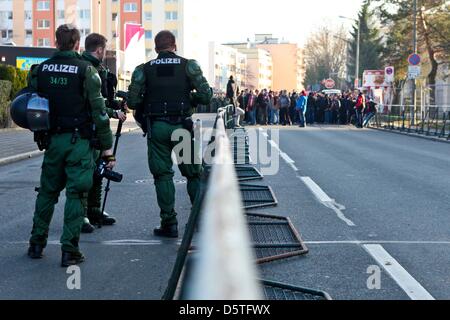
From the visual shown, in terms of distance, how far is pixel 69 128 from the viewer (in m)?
5.80

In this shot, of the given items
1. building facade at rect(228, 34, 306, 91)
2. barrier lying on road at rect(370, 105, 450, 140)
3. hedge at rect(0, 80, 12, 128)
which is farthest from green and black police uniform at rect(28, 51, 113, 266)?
building facade at rect(228, 34, 306, 91)

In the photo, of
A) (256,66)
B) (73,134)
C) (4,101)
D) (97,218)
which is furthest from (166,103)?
(256,66)

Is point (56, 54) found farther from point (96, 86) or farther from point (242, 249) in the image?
point (242, 249)

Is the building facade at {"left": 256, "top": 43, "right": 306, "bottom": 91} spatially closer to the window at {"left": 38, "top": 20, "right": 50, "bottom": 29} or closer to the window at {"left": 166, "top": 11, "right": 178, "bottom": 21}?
the window at {"left": 166, "top": 11, "right": 178, "bottom": 21}

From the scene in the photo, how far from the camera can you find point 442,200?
953cm

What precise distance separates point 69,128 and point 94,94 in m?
0.35

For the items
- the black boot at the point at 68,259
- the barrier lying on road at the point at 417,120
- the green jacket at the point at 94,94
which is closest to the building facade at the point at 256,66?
the barrier lying on road at the point at 417,120

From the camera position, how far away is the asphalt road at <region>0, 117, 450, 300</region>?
5.04 m

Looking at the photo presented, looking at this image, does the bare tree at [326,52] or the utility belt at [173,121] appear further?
the bare tree at [326,52]

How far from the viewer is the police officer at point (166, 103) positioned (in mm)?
Result: 6785

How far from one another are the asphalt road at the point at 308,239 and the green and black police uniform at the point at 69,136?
29 centimetres

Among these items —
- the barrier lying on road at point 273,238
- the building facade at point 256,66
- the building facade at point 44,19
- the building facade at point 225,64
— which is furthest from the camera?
the building facade at point 256,66

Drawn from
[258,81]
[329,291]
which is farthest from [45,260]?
[258,81]

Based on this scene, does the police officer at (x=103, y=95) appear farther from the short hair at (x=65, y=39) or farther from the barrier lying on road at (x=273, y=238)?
the barrier lying on road at (x=273, y=238)
